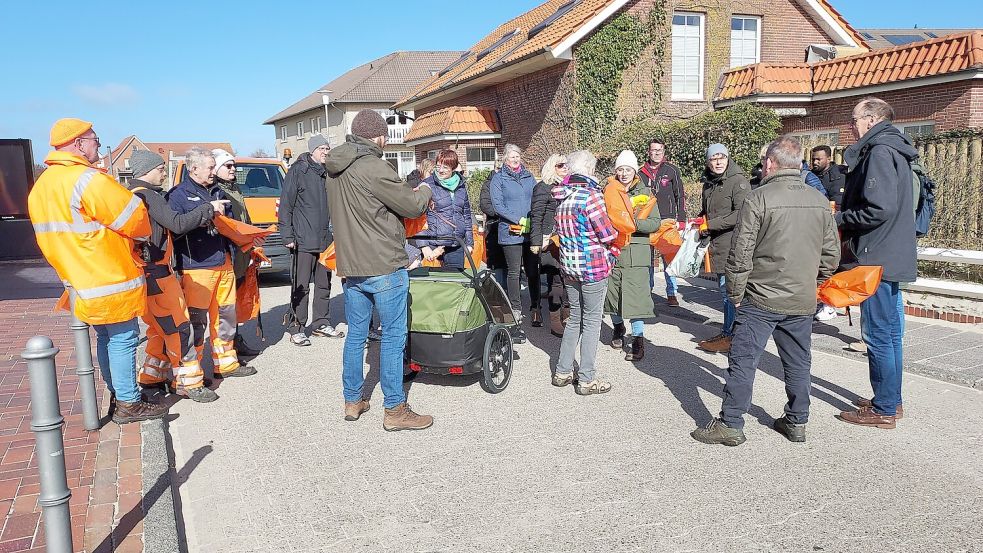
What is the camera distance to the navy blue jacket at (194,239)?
5.59 m

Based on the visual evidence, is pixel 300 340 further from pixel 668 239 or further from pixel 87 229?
pixel 668 239

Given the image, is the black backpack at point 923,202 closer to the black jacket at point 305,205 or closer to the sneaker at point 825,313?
the sneaker at point 825,313

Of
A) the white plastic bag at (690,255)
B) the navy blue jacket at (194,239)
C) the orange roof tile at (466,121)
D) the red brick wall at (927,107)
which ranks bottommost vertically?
the white plastic bag at (690,255)

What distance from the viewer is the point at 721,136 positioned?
14.2m

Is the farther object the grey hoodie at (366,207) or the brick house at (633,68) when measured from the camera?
the brick house at (633,68)

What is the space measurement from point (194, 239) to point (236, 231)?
339 millimetres

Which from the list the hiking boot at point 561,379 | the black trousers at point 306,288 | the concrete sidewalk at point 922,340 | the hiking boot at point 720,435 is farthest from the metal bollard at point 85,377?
the concrete sidewalk at point 922,340

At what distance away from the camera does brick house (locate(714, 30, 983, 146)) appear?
13875 mm

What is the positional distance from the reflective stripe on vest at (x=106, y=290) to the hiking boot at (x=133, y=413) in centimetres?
97

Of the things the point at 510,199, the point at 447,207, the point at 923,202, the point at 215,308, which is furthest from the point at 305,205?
the point at 923,202

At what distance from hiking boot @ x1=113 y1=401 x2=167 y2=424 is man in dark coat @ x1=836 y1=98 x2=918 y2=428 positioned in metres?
5.17

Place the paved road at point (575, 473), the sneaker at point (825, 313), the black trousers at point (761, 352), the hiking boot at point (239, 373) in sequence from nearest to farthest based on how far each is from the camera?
the paved road at point (575, 473) < the black trousers at point (761, 352) < the hiking boot at point (239, 373) < the sneaker at point (825, 313)

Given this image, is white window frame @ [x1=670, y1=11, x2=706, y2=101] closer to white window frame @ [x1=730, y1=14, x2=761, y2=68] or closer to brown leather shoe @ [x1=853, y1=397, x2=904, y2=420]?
white window frame @ [x1=730, y1=14, x2=761, y2=68]

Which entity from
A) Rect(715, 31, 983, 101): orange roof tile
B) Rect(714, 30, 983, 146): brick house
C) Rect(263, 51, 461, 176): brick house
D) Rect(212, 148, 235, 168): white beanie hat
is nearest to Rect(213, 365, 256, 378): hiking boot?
Rect(212, 148, 235, 168): white beanie hat
